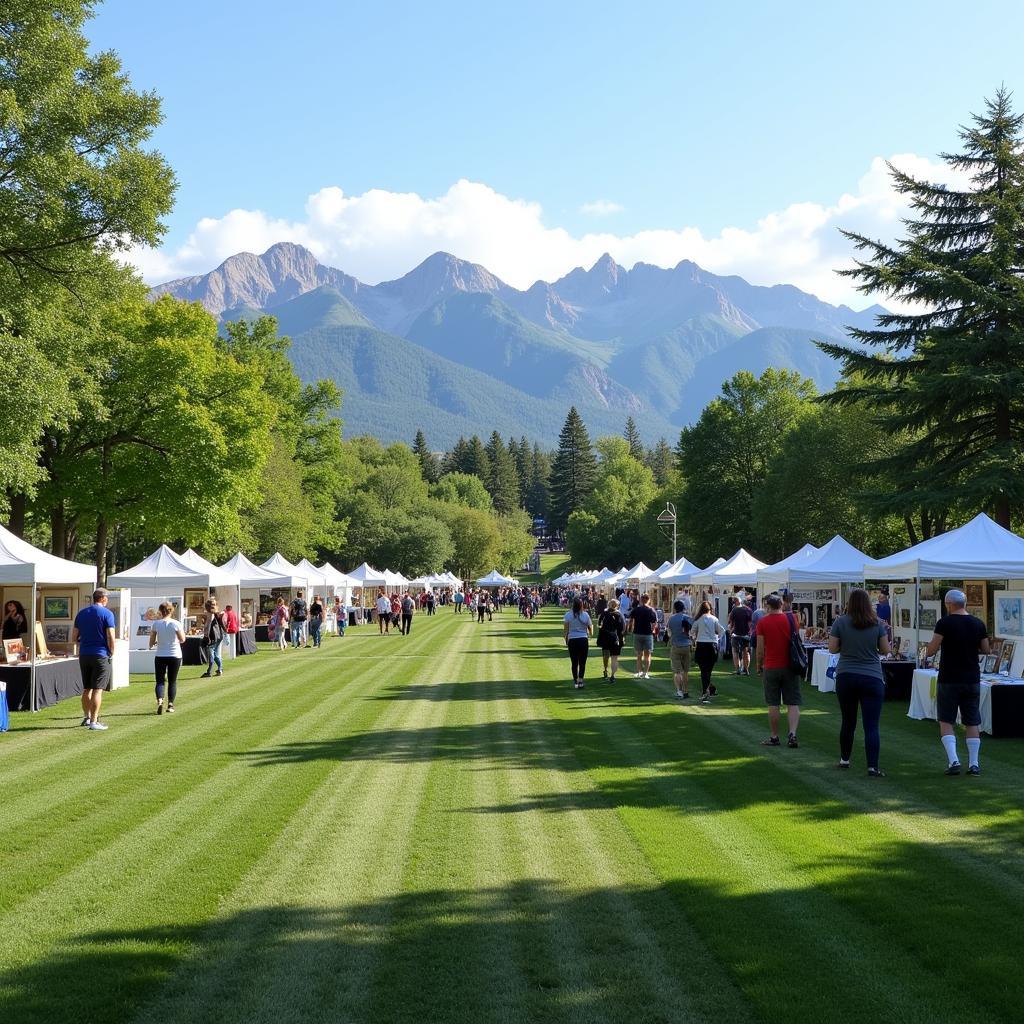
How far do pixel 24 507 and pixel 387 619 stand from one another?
536 inches

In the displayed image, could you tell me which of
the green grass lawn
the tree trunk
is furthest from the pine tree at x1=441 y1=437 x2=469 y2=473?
the green grass lawn

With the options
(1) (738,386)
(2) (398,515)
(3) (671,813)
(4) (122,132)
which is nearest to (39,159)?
(4) (122,132)

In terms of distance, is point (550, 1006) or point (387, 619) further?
point (387, 619)

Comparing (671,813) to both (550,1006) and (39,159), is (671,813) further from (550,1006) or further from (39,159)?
(39,159)

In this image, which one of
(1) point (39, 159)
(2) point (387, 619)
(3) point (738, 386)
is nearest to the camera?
(1) point (39, 159)

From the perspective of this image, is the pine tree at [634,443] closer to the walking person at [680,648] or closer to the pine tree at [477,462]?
the pine tree at [477,462]

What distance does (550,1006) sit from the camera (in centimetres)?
431

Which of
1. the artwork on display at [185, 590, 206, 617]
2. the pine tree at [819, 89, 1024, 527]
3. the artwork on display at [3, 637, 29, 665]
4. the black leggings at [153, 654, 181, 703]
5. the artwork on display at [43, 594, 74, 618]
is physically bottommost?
the black leggings at [153, 654, 181, 703]

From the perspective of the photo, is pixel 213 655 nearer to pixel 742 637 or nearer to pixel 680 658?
pixel 680 658

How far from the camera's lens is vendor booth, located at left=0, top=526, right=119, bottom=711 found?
15.1 metres

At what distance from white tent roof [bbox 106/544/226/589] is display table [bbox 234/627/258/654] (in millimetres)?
3527

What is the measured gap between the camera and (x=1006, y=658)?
550 inches

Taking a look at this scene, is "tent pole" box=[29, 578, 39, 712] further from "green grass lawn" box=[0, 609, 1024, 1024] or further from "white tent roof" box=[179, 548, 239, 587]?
"white tent roof" box=[179, 548, 239, 587]

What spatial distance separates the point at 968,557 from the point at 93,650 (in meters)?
12.9
